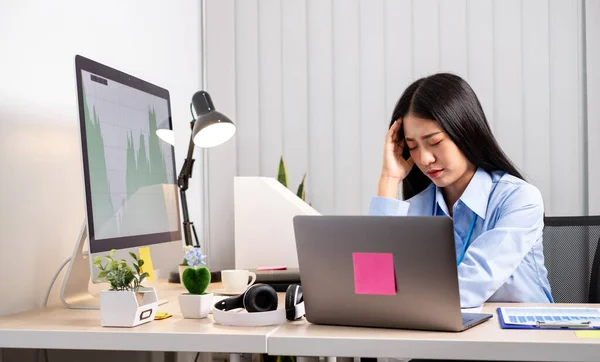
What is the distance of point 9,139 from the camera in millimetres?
1589

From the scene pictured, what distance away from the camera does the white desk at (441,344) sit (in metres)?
1.04

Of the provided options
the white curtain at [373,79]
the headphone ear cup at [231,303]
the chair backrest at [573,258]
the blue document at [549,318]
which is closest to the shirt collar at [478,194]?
the chair backrest at [573,258]

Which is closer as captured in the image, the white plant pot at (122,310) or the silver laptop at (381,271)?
the silver laptop at (381,271)

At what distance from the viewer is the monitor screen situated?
1.47 metres

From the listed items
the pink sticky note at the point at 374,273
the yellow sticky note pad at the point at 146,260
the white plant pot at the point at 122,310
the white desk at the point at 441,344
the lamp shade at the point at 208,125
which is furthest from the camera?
the lamp shade at the point at 208,125

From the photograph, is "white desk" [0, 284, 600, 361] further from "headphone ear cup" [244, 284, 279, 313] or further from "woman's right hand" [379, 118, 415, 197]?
"woman's right hand" [379, 118, 415, 197]

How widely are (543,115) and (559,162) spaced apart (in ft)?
0.72

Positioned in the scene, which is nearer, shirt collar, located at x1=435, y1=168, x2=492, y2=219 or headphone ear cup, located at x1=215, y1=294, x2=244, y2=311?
headphone ear cup, located at x1=215, y1=294, x2=244, y2=311

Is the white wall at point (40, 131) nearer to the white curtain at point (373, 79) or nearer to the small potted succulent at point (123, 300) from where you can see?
the small potted succulent at point (123, 300)

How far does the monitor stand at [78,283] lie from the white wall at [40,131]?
10 centimetres

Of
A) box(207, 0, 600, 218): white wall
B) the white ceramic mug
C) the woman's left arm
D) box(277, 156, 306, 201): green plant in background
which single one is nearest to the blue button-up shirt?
the woman's left arm

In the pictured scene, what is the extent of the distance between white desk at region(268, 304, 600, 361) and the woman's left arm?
0.95 ft

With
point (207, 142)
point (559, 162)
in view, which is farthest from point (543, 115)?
point (207, 142)

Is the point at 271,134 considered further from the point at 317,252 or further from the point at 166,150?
the point at 317,252
